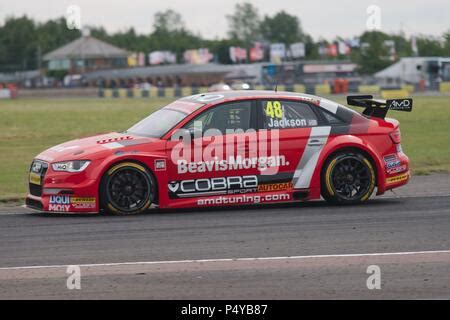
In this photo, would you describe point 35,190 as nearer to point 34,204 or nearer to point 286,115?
point 34,204

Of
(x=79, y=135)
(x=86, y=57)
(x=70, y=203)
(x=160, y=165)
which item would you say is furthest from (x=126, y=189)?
(x=86, y=57)

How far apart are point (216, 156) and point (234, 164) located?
233 mm

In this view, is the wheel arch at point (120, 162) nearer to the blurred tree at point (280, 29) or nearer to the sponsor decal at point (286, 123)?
the sponsor decal at point (286, 123)

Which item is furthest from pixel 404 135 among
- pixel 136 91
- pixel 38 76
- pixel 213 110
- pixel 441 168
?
pixel 38 76

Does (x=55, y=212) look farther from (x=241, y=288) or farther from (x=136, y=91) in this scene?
(x=136, y=91)

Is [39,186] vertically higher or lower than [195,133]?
lower

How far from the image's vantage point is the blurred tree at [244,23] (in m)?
186

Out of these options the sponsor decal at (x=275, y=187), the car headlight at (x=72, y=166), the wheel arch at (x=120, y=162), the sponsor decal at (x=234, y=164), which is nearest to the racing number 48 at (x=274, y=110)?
the sponsor decal at (x=234, y=164)

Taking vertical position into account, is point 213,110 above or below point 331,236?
above

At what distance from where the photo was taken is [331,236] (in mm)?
9555

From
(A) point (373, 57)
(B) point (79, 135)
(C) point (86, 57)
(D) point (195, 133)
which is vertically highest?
(C) point (86, 57)

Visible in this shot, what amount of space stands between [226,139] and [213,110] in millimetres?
399

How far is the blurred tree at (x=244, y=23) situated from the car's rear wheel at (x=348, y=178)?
174777 millimetres

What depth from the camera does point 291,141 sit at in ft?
38.4
